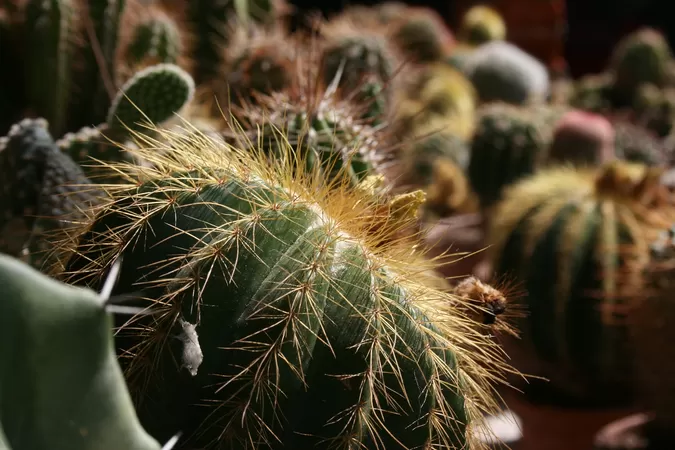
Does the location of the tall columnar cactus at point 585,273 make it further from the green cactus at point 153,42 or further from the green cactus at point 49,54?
the green cactus at point 49,54

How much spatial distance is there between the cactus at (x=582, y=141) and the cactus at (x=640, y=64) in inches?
94.9

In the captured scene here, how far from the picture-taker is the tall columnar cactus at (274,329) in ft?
3.11

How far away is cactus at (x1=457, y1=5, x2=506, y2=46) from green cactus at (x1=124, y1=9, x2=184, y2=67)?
5023 mm

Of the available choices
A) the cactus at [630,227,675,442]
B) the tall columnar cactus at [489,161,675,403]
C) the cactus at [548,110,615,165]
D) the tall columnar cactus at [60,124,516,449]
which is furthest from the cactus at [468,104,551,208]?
the tall columnar cactus at [60,124,516,449]

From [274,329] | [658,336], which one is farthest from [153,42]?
[658,336]

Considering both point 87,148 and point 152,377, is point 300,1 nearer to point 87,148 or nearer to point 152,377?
point 87,148

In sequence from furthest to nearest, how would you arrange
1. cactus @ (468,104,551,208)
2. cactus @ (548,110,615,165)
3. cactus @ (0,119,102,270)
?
cactus @ (468,104,551,208)
cactus @ (548,110,615,165)
cactus @ (0,119,102,270)

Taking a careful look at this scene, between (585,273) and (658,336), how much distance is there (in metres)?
0.52

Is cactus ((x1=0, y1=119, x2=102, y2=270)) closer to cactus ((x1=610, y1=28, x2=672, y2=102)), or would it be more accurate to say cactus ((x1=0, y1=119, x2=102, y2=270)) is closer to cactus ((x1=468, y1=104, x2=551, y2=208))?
cactus ((x1=468, y1=104, x2=551, y2=208))

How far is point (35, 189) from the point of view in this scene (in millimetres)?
1403

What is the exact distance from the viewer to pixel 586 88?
20.7 feet

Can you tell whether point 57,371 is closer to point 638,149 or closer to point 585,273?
point 585,273

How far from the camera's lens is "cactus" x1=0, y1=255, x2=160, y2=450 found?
679 millimetres

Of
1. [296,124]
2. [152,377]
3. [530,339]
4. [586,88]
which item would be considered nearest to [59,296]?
[152,377]
